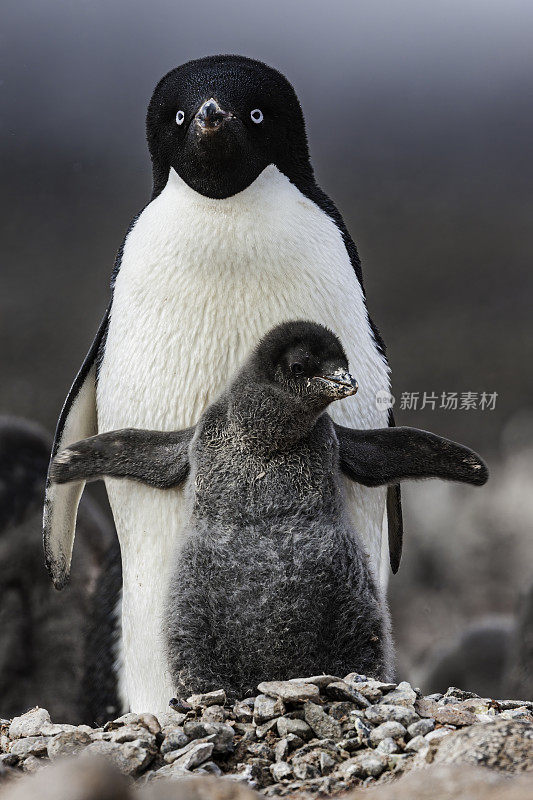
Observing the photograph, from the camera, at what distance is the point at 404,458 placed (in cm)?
148

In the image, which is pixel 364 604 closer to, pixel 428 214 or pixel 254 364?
pixel 254 364

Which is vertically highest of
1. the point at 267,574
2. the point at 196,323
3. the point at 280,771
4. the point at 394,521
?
the point at 196,323

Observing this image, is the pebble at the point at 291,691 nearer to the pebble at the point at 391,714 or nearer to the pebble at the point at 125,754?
the pebble at the point at 391,714

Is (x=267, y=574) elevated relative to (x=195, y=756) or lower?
elevated

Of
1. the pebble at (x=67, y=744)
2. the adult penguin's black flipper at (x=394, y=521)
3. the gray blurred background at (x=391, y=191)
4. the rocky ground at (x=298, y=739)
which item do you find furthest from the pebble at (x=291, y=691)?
the gray blurred background at (x=391, y=191)

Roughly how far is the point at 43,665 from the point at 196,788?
2.06 m

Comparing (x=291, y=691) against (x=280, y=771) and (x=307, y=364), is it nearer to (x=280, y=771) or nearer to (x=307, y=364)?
(x=280, y=771)

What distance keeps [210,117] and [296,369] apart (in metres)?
0.46

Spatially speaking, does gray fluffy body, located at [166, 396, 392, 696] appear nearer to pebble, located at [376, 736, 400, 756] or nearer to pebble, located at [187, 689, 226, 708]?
pebble, located at [187, 689, 226, 708]

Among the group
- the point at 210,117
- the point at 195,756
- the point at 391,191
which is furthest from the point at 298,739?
the point at 391,191

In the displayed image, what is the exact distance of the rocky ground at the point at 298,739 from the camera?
0.94 metres

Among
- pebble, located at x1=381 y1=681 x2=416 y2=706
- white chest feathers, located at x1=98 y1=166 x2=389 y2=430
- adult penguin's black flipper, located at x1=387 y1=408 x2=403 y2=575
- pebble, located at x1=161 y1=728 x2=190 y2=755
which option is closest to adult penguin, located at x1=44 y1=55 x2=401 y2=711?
white chest feathers, located at x1=98 y1=166 x2=389 y2=430

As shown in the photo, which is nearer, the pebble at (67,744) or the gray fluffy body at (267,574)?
the pebble at (67,744)

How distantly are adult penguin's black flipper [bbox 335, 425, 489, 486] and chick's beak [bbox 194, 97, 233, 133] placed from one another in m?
0.53
